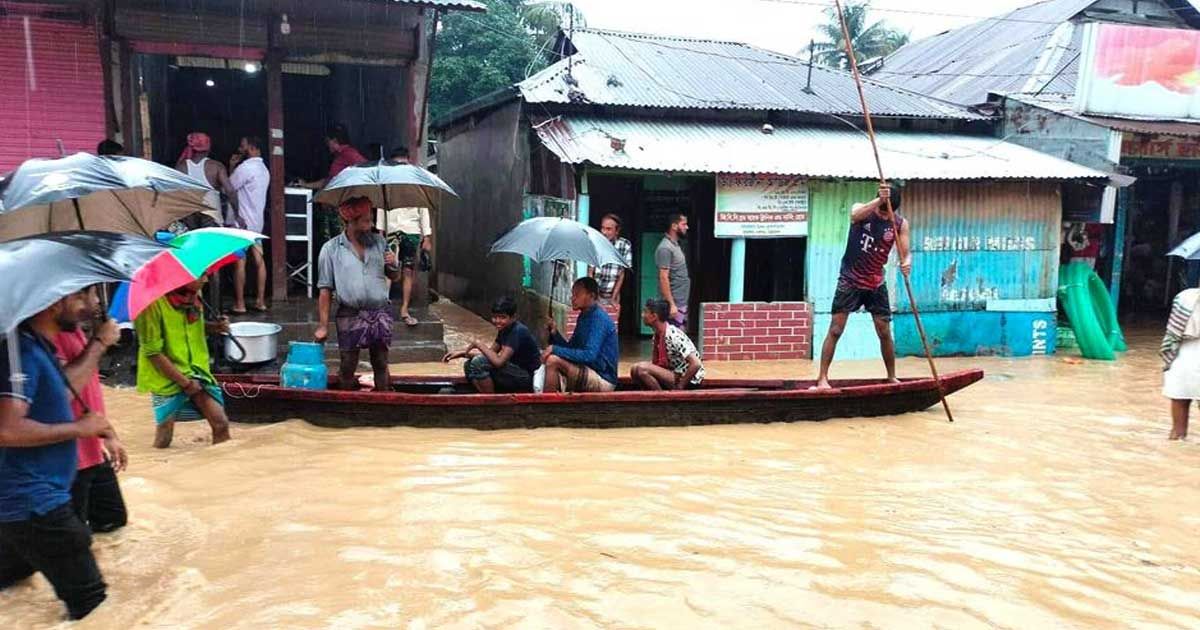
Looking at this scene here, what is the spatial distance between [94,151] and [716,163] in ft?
23.1

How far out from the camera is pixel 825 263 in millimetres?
11227

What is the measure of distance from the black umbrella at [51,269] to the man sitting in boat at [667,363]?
416 cm

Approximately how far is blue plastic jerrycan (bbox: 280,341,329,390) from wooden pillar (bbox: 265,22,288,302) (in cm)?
384

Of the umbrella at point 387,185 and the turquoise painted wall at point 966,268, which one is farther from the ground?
the umbrella at point 387,185

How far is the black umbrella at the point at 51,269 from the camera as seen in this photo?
3.05m

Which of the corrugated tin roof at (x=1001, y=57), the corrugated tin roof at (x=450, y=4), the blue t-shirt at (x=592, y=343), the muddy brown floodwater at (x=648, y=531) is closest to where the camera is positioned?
the muddy brown floodwater at (x=648, y=531)

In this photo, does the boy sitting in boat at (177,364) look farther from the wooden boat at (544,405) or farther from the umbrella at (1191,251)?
the umbrella at (1191,251)

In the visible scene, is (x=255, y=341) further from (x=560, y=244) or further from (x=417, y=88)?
(x=417, y=88)

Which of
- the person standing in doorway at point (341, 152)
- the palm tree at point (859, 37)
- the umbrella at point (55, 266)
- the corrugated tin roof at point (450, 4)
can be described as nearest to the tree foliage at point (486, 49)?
the palm tree at point (859, 37)

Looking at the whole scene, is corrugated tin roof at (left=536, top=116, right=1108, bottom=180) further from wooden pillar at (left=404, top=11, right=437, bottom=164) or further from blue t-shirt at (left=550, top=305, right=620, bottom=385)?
blue t-shirt at (left=550, top=305, right=620, bottom=385)

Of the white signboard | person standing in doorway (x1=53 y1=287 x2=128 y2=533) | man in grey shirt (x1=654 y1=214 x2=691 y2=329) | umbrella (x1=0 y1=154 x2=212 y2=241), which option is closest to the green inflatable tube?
the white signboard

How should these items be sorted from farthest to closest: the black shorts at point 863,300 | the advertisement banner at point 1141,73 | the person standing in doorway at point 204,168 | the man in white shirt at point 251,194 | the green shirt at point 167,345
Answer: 1. the advertisement banner at point 1141,73
2. the man in white shirt at point 251,194
3. the person standing in doorway at point 204,168
4. the black shorts at point 863,300
5. the green shirt at point 167,345

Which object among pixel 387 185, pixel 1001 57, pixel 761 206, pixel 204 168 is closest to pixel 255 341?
pixel 387 185

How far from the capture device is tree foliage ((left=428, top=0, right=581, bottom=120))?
2350 centimetres
